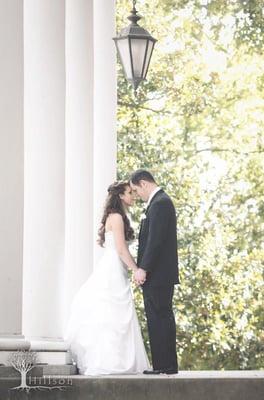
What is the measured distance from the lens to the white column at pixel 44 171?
17016mm

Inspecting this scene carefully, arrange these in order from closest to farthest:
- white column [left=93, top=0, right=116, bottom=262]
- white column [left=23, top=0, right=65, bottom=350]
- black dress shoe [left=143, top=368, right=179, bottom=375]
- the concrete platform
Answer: the concrete platform
white column [left=23, top=0, right=65, bottom=350]
black dress shoe [left=143, top=368, right=179, bottom=375]
white column [left=93, top=0, right=116, bottom=262]

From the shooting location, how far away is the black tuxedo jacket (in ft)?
59.3

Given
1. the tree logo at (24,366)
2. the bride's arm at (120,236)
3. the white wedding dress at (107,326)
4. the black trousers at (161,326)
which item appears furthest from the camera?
the bride's arm at (120,236)

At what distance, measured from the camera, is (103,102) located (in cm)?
2352

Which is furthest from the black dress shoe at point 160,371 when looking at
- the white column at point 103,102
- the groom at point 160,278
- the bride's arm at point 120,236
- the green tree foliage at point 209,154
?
the green tree foliage at point 209,154

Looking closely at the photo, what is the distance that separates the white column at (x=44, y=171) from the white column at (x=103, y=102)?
4750 millimetres

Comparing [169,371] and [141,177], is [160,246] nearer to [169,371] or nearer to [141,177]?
[141,177]

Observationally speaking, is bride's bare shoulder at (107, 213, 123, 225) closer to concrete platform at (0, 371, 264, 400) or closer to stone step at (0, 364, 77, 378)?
stone step at (0, 364, 77, 378)

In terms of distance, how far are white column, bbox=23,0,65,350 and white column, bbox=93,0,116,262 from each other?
4.75 metres

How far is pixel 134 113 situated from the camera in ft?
128

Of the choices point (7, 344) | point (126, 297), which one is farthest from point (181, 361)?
point (7, 344)

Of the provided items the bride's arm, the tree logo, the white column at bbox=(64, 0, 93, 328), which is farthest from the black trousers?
the white column at bbox=(64, 0, 93, 328)

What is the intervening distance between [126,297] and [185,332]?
19751 mm

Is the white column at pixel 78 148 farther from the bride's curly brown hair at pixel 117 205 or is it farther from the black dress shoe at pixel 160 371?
the black dress shoe at pixel 160 371
